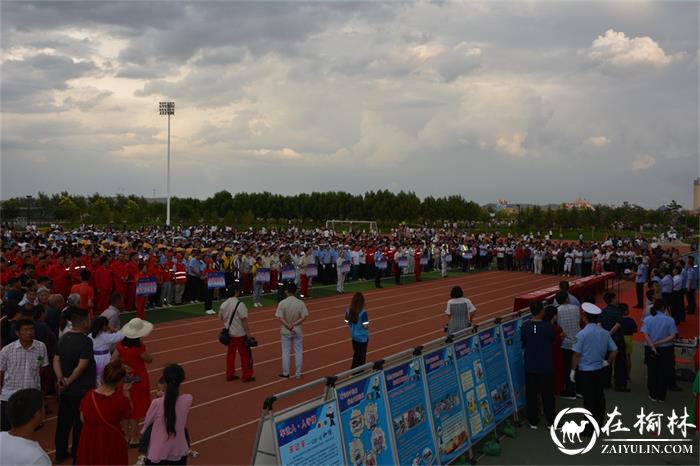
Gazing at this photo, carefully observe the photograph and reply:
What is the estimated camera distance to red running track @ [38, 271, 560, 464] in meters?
9.18

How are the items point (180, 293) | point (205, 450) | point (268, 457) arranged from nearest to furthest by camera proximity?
point (268, 457) < point (205, 450) < point (180, 293)

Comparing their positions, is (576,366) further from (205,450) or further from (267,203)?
(267,203)

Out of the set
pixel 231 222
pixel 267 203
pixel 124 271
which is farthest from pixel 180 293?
pixel 267 203

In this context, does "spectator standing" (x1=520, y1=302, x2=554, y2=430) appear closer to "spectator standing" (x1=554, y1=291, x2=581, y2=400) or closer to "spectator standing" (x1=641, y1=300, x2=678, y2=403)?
"spectator standing" (x1=554, y1=291, x2=581, y2=400)

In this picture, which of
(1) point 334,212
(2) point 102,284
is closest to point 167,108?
(1) point 334,212

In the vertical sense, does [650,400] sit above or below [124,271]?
below

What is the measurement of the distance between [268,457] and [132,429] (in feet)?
13.7

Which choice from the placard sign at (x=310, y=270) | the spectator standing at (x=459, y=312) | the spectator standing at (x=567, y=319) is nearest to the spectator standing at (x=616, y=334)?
the spectator standing at (x=567, y=319)

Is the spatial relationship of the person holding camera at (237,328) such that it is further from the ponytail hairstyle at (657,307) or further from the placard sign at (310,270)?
the placard sign at (310,270)

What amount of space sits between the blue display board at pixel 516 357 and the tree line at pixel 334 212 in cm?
8658

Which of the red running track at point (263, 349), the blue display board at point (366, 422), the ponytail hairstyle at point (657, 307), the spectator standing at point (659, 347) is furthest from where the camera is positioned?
the ponytail hairstyle at point (657, 307)

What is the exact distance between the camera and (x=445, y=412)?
7.67 m

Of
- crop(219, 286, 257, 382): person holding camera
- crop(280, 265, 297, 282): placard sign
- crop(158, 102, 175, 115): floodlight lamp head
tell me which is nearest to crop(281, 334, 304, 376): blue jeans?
crop(219, 286, 257, 382): person holding camera

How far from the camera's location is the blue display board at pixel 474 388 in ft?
27.0
